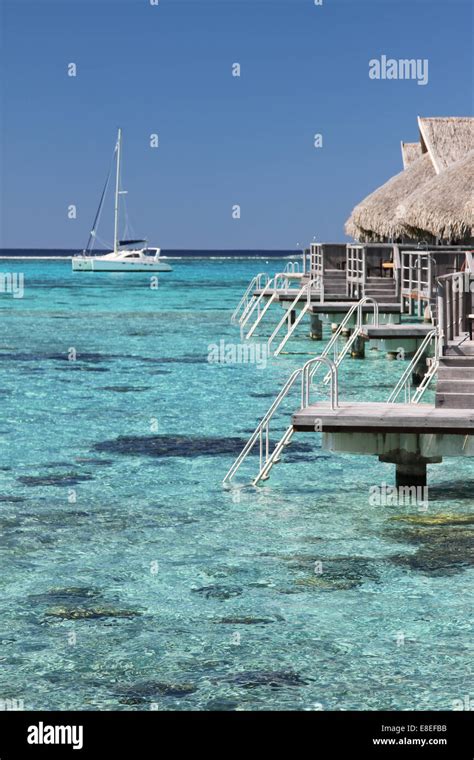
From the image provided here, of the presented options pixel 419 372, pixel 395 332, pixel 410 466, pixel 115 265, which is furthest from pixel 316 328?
pixel 115 265

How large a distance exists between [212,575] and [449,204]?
64.7 feet

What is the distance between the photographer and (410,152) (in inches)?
1545

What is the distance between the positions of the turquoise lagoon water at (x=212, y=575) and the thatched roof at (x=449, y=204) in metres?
11.0

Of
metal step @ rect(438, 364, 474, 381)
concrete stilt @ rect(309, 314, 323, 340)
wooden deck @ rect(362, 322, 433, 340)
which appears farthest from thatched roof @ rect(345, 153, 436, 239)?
metal step @ rect(438, 364, 474, 381)

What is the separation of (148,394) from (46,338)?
46.2 feet

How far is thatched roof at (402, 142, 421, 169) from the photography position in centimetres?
3891

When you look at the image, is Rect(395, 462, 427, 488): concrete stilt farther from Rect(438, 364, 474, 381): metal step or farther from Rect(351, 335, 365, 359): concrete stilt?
Rect(351, 335, 365, 359): concrete stilt

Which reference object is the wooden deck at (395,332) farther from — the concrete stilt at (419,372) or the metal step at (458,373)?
the metal step at (458,373)

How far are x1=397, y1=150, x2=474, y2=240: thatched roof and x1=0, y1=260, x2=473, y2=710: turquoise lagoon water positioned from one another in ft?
36.0

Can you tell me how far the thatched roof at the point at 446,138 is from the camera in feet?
111

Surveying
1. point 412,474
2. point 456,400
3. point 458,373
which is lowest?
point 412,474

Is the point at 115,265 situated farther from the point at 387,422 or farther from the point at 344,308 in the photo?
the point at 387,422

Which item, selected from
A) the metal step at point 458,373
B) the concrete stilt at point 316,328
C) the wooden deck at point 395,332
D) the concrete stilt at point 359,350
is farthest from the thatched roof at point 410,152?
the metal step at point 458,373

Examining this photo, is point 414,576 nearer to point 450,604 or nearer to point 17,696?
point 450,604
